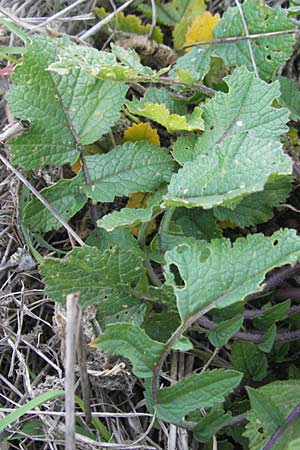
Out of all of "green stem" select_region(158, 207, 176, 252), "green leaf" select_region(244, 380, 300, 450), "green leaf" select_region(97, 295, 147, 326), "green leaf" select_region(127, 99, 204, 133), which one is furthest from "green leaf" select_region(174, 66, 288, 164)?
"green leaf" select_region(244, 380, 300, 450)

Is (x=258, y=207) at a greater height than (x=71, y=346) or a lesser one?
lesser

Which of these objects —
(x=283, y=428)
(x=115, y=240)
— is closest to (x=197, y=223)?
(x=115, y=240)

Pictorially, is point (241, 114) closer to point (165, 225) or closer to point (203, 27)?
point (165, 225)

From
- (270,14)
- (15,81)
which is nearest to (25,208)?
(15,81)

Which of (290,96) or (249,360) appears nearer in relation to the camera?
(249,360)

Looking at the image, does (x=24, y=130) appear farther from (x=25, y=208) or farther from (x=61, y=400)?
(x=61, y=400)

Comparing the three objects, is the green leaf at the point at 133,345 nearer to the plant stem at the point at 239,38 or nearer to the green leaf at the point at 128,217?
the green leaf at the point at 128,217

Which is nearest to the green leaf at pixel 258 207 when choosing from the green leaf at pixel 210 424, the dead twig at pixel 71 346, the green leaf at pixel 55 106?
the green leaf at pixel 55 106

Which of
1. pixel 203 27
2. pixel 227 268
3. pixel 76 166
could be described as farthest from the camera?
pixel 203 27
